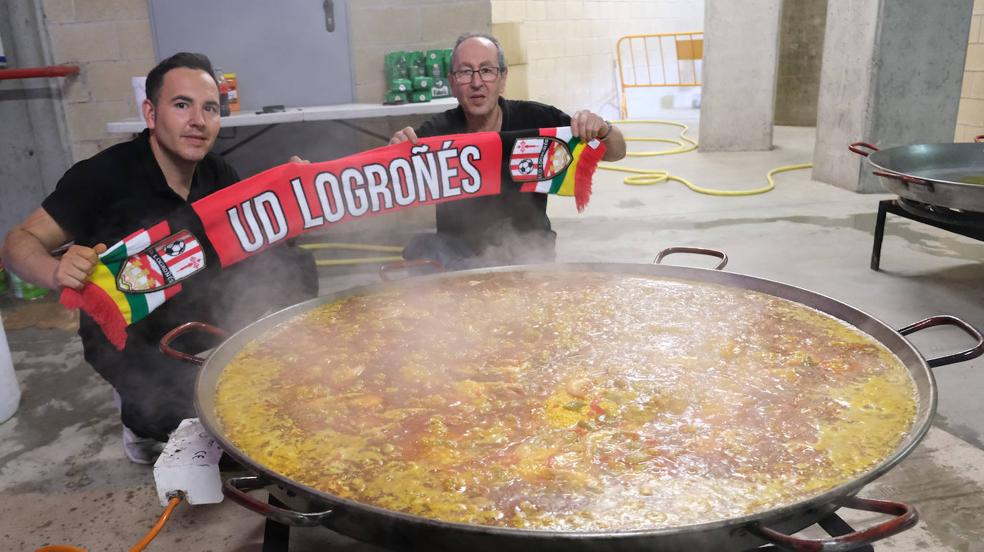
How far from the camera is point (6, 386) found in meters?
2.67

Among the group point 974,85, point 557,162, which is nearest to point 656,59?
point 974,85

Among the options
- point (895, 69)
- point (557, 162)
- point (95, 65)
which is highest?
point (95, 65)

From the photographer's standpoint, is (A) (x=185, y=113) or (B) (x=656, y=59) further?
(B) (x=656, y=59)

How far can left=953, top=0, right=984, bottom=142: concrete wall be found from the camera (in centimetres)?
584

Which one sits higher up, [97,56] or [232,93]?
[97,56]

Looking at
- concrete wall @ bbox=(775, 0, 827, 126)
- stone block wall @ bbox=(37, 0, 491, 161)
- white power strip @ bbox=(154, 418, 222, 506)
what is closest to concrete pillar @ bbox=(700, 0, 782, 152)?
concrete wall @ bbox=(775, 0, 827, 126)

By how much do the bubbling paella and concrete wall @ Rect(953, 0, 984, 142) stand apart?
5.51 meters

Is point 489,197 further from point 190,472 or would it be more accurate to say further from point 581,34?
point 581,34

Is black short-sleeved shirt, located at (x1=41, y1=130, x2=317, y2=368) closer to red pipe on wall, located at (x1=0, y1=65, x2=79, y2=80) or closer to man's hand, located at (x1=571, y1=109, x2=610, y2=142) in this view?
man's hand, located at (x1=571, y1=109, x2=610, y2=142)

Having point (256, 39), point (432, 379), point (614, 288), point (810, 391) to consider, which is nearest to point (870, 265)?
point (614, 288)

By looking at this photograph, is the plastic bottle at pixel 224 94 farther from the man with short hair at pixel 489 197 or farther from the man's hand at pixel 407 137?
the man's hand at pixel 407 137

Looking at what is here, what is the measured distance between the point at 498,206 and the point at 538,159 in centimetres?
54

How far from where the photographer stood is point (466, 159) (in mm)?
2623

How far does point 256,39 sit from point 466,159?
2589 mm
